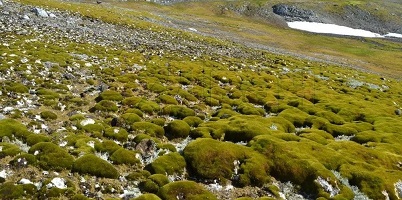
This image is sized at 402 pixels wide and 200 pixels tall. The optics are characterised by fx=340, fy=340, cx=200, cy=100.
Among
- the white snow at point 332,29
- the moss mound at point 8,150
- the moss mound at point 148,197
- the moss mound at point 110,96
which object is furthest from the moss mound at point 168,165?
the white snow at point 332,29

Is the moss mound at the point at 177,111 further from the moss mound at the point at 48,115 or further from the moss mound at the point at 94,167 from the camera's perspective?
the moss mound at the point at 94,167

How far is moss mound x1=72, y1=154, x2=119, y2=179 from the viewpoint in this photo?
14.3 metres

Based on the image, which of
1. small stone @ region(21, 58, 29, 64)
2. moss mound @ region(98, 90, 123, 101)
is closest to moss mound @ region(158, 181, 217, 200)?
moss mound @ region(98, 90, 123, 101)

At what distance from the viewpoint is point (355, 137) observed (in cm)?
2467

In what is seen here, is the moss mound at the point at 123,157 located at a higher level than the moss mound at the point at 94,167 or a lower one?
lower

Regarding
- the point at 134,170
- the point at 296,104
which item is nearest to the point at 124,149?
the point at 134,170

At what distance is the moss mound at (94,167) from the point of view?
14320 millimetres

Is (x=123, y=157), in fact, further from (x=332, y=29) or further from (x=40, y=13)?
(x=332, y=29)

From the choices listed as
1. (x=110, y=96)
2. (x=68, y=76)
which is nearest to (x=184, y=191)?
(x=110, y=96)

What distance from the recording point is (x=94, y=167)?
14.5 meters

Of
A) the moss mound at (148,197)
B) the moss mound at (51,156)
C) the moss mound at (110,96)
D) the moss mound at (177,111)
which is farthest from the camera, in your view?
the moss mound at (110,96)

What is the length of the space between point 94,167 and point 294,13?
177 metres

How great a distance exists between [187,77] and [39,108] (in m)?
18.3

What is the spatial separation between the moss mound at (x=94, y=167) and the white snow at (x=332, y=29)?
156300 mm
